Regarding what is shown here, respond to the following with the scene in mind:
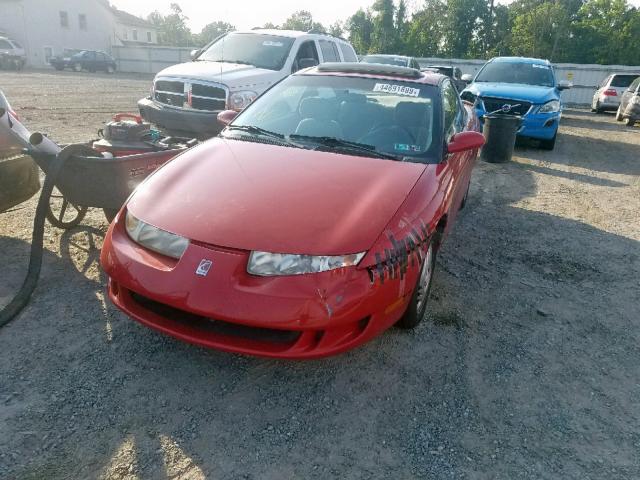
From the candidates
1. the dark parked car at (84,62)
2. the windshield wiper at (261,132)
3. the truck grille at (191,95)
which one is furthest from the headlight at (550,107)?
the dark parked car at (84,62)

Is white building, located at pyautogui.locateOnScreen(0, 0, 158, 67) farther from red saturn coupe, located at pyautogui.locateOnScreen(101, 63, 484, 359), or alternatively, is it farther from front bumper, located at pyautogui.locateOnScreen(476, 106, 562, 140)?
red saturn coupe, located at pyautogui.locateOnScreen(101, 63, 484, 359)

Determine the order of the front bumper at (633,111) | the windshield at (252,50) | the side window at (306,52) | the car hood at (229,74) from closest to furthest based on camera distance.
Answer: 1. the car hood at (229,74)
2. the windshield at (252,50)
3. the side window at (306,52)
4. the front bumper at (633,111)

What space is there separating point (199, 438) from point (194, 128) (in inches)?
208

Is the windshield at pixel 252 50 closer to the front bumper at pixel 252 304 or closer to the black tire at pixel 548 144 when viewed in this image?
the black tire at pixel 548 144

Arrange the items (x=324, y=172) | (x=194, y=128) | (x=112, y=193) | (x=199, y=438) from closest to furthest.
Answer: (x=199, y=438) < (x=324, y=172) < (x=112, y=193) < (x=194, y=128)

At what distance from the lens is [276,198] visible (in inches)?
110

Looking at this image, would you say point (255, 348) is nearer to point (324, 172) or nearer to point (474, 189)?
point (324, 172)

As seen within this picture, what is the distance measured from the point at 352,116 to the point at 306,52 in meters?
5.20

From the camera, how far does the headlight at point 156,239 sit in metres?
2.54

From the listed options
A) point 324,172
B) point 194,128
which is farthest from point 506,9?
point 324,172

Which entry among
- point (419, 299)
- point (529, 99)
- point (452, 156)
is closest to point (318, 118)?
point (452, 156)

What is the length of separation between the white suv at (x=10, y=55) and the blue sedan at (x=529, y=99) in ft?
95.7

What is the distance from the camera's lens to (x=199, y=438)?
232cm

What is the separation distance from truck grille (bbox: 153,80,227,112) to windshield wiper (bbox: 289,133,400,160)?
382 centimetres
